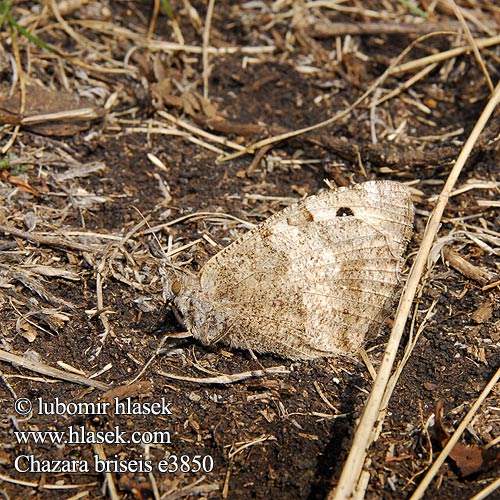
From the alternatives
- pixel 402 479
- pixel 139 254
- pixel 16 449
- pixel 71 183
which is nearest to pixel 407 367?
pixel 402 479

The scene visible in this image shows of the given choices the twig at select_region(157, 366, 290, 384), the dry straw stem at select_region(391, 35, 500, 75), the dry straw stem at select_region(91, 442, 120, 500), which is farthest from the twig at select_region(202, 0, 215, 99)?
the dry straw stem at select_region(91, 442, 120, 500)

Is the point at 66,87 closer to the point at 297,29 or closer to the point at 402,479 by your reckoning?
the point at 297,29

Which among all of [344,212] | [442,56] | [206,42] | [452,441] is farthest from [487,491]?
[206,42]

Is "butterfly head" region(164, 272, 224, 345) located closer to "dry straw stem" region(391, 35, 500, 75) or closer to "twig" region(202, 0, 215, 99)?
"twig" region(202, 0, 215, 99)

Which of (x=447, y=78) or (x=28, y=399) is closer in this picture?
(x=28, y=399)

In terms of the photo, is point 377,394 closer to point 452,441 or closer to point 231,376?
point 452,441

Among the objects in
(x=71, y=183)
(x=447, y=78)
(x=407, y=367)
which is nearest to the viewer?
(x=407, y=367)

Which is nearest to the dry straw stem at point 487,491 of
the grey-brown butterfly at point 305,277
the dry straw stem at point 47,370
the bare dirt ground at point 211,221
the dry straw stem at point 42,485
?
the bare dirt ground at point 211,221
